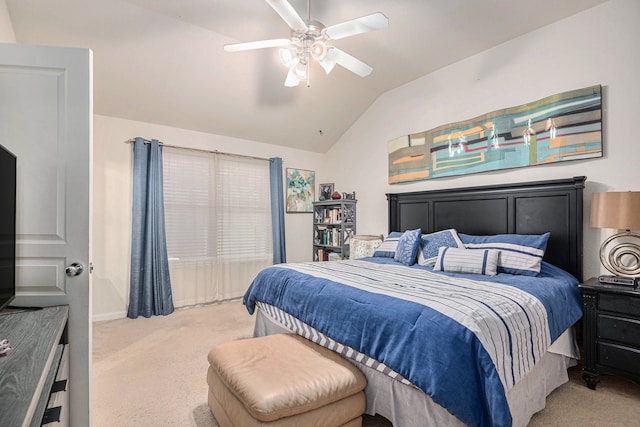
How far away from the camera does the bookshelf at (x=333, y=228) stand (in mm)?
4637

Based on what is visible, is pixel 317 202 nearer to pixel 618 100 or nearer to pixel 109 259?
pixel 109 259

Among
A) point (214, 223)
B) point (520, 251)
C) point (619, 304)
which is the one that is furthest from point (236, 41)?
point (619, 304)

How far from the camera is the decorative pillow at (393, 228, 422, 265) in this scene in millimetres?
3223

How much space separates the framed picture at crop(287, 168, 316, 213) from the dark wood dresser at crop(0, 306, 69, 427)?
372 cm

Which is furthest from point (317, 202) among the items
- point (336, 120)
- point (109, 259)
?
point (109, 259)

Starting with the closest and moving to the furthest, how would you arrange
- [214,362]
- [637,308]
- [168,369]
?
1. [214,362]
2. [637,308]
3. [168,369]

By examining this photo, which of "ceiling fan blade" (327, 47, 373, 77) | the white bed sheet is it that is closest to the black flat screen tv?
the white bed sheet

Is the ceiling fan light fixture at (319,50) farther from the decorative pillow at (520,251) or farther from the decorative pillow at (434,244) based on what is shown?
the decorative pillow at (520,251)

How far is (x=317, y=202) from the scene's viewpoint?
502 cm

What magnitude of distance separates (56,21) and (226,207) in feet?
8.23

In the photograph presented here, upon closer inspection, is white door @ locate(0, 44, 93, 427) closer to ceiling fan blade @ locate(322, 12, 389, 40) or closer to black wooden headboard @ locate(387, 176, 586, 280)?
ceiling fan blade @ locate(322, 12, 389, 40)

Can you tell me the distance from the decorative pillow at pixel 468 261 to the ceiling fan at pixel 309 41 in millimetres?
1732

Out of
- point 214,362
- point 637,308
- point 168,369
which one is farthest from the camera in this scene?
point 168,369

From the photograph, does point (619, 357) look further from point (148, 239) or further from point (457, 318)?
point (148, 239)
